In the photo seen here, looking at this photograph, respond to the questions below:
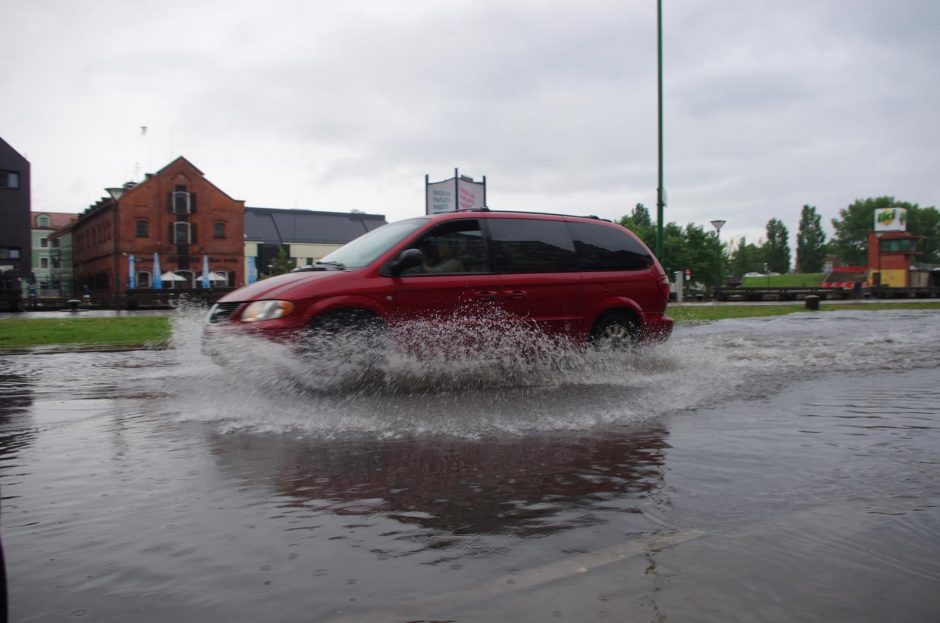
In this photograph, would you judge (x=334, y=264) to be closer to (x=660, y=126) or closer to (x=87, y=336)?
(x=87, y=336)

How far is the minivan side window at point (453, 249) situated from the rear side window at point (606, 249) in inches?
47.8

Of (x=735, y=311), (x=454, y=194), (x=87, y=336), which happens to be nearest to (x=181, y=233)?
(x=454, y=194)

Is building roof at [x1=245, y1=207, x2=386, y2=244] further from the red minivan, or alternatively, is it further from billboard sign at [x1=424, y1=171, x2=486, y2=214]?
the red minivan

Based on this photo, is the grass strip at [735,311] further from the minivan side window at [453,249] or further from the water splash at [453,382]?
the minivan side window at [453,249]

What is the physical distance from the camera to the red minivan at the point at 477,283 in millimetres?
6980

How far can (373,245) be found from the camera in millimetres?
7859

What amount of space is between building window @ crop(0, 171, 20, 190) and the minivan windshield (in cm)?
6054

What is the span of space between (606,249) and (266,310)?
12.7 feet

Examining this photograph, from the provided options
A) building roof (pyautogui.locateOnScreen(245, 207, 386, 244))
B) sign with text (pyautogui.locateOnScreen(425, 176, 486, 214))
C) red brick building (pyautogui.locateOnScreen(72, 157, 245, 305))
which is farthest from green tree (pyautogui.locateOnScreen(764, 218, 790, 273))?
sign with text (pyautogui.locateOnScreen(425, 176, 486, 214))

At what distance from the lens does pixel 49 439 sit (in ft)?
17.8

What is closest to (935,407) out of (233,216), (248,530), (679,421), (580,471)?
(679,421)

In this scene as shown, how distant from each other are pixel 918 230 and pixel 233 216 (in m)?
134

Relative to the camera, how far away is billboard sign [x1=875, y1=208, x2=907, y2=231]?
114 metres

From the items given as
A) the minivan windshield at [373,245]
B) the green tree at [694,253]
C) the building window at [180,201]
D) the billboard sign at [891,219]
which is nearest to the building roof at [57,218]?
the building window at [180,201]
